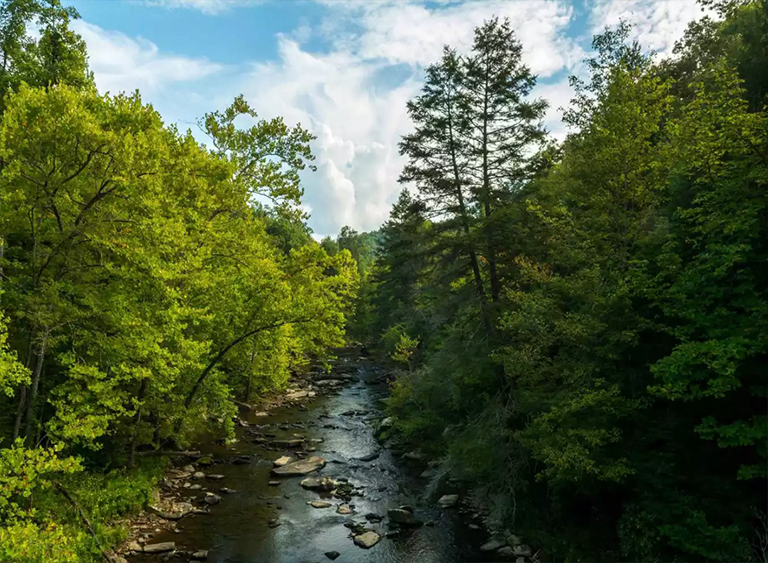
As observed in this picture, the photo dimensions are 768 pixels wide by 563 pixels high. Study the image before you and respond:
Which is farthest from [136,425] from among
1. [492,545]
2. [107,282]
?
[492,545]

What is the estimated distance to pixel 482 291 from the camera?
583 inches

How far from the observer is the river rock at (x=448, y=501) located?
14609 millimetres

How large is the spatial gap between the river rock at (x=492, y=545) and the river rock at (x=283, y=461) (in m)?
9.20

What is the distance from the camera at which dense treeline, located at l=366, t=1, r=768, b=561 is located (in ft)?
28.8

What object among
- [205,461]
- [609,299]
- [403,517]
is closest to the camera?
[609,299]

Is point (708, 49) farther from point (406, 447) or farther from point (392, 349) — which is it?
point (392, 349)

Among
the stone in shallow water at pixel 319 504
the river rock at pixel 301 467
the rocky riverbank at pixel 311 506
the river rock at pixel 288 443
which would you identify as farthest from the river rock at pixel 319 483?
the river rock at pixel 288 443

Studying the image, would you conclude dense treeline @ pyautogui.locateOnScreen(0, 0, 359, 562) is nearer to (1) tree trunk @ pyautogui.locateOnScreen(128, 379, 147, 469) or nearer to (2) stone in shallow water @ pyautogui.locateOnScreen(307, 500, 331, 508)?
(1) tree trunk @ pyautogui.locateOnScreen(128, 379, 147, 469)

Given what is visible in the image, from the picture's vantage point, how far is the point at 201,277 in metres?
13.6

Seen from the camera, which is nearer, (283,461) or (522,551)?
(522,551)

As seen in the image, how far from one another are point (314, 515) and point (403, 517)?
2.98 metres

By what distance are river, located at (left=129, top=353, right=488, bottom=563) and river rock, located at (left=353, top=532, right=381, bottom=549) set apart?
0.12 m

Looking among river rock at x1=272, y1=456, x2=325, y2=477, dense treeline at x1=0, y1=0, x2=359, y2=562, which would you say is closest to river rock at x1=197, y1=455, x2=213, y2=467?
dense treeline at x1=0, y1=0, x2=359, y2=562

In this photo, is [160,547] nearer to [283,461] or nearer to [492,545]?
[283,461]
